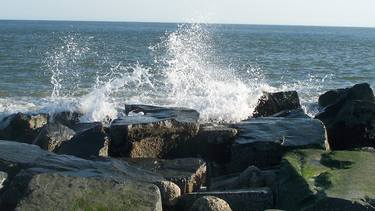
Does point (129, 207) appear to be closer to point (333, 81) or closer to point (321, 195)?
point (321, 195)

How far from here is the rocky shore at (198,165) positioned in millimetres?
4195

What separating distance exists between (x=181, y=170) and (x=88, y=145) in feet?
4.50

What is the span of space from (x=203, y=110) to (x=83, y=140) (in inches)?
188

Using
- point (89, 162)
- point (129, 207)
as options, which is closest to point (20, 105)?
point (89, 162)

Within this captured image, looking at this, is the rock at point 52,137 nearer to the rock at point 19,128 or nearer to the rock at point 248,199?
the rock at point 19,128

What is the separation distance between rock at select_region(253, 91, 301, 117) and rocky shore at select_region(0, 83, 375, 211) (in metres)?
0.99

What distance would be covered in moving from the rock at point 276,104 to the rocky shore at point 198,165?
3.26ft

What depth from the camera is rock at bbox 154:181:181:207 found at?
16.5 ft

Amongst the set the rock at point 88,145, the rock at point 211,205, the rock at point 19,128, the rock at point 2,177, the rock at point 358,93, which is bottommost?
the rock at point 19,128

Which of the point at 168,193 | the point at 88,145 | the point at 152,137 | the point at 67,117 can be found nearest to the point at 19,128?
the point at 67,117

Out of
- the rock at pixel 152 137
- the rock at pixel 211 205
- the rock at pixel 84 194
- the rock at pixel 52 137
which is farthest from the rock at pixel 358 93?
the rock at pixel 84 194

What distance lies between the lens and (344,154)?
18.6 ft

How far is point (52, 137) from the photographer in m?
7.46

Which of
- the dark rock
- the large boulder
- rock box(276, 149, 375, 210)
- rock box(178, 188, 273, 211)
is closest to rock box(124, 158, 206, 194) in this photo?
rock box(178, 188, 273, 211)
